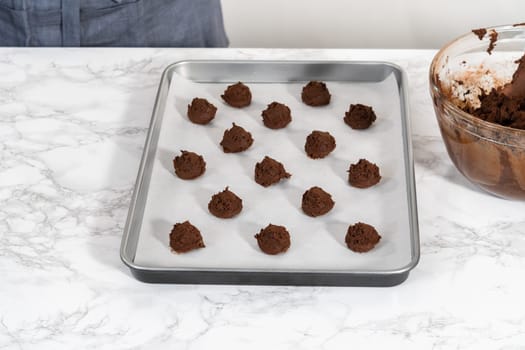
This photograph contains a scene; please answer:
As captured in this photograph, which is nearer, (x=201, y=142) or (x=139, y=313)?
(x=139, y=313)

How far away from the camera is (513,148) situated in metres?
1.01

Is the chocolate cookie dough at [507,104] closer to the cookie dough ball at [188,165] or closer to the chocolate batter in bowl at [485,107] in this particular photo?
the chocolate batter in bowl at [485,107]

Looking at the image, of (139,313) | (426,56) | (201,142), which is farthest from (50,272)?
(426,56)

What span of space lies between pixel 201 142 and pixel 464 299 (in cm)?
48

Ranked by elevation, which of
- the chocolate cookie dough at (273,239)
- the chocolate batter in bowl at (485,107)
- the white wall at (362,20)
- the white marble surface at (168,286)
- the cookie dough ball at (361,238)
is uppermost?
the chocolate batter in bowl at (485,107)

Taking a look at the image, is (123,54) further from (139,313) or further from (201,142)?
(139,313)

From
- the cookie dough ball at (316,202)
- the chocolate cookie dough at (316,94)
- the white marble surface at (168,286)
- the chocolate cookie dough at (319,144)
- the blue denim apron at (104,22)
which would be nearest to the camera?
the white marble surface at (168,286)

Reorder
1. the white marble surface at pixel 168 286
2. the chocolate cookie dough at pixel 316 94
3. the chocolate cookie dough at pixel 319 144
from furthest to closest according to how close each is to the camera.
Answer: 1. the chocolate cookie dough at pixel 316 94
2. the chocolate cookie dough at pixel 319 144
3. the white marble surface at pixel 168 286

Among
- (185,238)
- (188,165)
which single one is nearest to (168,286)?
(185,238)

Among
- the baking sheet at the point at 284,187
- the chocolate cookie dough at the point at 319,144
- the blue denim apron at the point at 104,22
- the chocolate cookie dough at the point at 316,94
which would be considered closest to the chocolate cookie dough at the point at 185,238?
the baking sheet at the point at 284,187

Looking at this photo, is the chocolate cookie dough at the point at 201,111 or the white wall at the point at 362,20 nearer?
the chocolate cookie dough at the point at 201,111

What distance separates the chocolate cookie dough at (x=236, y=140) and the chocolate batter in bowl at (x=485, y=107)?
285 mm

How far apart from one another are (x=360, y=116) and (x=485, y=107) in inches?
7.6

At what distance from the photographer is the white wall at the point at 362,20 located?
2.11 meters
